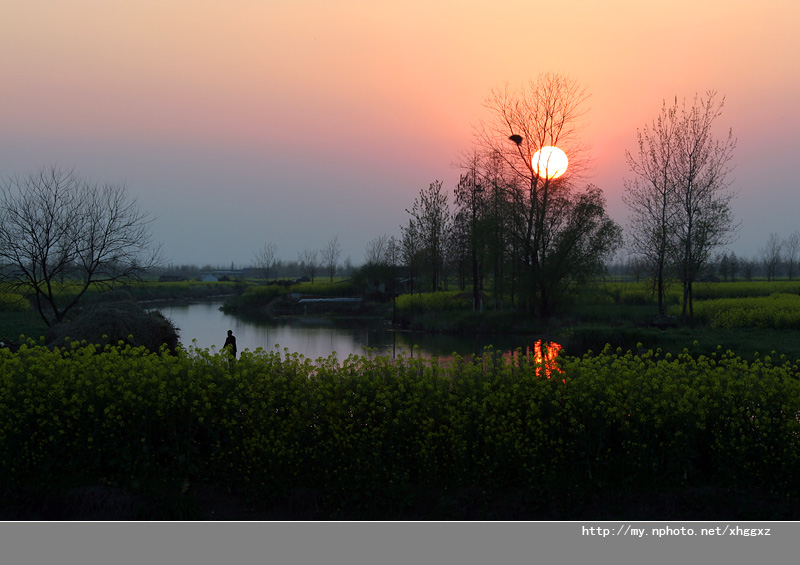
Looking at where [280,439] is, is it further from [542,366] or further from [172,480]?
[542,366]

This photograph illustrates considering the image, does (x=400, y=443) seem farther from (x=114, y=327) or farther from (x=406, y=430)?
(x=114, y=327)

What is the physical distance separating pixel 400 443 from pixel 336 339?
81.0 feet

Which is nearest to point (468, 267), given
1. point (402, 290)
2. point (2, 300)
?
point (402, 290)

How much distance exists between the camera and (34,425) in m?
6.11

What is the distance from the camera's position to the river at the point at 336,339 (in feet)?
82.1

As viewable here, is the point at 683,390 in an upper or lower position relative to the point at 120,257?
lower

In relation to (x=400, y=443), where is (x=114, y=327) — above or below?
above

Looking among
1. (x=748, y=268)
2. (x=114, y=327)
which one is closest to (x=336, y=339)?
(x=114, y=327)

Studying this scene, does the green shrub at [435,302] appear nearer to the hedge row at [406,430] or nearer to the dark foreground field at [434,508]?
the hedge row at [406,430]

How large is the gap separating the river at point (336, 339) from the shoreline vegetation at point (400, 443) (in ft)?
46.8

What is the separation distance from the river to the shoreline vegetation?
1425cm

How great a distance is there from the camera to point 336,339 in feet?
99.0

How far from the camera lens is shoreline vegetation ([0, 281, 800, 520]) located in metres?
5.56

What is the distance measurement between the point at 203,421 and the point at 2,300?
31044mm
